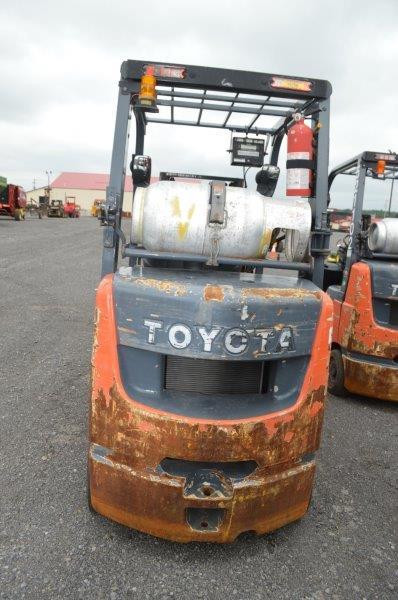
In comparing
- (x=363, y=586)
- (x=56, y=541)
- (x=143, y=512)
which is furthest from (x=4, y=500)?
(x=363, y=586)

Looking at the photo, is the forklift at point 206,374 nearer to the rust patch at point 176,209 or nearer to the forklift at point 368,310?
the rust patch at point 176,209

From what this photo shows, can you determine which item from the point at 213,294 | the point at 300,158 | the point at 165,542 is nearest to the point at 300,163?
the point at 300,158

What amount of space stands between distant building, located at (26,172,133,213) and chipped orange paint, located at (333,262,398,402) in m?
67.8

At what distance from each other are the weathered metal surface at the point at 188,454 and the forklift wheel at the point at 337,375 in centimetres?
223

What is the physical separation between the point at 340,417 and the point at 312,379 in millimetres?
1962

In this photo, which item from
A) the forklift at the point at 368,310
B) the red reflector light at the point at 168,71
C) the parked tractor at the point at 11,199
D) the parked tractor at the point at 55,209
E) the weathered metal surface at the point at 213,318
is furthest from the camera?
the parked tractor at the point at 55,209

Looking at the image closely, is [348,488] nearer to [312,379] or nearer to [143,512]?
[312,379]

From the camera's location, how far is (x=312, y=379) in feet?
7.64

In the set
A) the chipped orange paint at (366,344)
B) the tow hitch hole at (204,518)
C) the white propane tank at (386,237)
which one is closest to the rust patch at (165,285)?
the tow hitch hole at (204,518)

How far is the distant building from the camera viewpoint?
7312cm

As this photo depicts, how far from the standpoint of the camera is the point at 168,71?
2.78 metres

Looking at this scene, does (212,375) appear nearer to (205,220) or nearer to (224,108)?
(205,220)

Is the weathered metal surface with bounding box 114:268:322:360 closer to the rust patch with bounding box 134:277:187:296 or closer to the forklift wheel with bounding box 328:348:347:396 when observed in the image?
the rust patch with bounding box 134:277:187:296

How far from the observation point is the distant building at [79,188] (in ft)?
240
